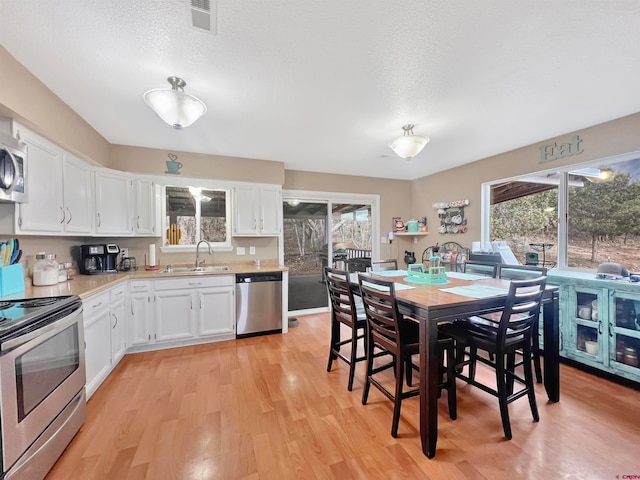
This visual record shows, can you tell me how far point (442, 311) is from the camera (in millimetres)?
1596

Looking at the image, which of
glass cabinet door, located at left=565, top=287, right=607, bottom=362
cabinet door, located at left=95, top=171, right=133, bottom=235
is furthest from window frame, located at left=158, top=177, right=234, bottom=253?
glass cabinet door, located at left=565, top=287, right=607, bottom=362

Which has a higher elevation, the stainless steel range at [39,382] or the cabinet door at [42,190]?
the cabinet door at [42,190]

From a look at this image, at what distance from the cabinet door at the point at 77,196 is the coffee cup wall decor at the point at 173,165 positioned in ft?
2.88

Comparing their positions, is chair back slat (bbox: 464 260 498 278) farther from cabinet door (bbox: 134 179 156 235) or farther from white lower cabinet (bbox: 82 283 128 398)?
cabinet door (bbox: 134 179 156 235)

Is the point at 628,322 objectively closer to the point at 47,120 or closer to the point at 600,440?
the point at 600,440

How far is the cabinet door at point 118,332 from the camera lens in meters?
2.55

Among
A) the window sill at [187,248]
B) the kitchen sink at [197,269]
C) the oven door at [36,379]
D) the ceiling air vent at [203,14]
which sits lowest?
the oven door at [36,379]

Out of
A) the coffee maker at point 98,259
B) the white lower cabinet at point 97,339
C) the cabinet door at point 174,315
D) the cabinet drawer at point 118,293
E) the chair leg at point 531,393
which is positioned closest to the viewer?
the chair leg at point 531,393

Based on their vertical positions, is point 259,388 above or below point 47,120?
below

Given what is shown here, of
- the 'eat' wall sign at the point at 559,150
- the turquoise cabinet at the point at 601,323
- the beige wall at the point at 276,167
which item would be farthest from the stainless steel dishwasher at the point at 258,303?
the 'eat' wall sign at the point at 559,150

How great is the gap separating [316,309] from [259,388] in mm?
2341

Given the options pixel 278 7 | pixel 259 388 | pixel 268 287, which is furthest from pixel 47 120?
pixel 259 388

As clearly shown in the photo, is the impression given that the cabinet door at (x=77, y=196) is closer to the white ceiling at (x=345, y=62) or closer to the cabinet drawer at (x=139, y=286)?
the white ceiling at (x=345, y=62)

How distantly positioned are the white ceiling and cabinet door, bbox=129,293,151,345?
75.2 inches
